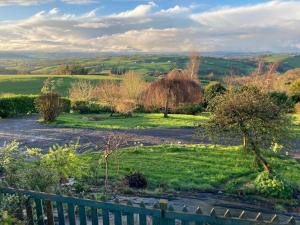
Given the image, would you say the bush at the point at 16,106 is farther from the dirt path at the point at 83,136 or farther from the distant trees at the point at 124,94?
the distant trees at the point at 124,94

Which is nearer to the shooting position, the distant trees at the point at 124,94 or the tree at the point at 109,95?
the distant trees at the point at 124,94

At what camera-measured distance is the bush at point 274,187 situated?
952cm

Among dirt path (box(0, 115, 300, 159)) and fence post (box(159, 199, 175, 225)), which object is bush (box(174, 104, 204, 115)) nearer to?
dirt path (box(0, 115, 300, 159))

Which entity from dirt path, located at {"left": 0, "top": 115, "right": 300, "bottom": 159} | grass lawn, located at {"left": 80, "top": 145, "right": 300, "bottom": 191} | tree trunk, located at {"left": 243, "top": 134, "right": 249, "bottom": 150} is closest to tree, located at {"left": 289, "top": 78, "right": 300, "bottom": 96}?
dirt path, located at {"left": 0, "top": 115, "right": 300, "bottom": 159}

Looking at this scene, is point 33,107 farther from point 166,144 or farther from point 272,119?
point 272,119

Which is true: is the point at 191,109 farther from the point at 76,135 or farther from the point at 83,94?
the point at 76,135

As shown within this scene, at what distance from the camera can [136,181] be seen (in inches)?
384

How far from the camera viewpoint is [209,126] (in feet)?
39.5

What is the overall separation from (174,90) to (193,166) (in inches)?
590

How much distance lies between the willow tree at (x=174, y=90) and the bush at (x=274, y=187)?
55.7 ft

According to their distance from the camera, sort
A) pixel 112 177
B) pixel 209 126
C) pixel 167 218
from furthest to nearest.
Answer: pixel 209 126
pixel 112 177
pixel 167 218

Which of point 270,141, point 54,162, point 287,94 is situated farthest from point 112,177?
point 287,94

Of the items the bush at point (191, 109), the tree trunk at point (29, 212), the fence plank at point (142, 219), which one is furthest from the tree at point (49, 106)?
the fence plank at point (142, 219)

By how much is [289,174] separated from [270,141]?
1.16 m
